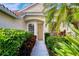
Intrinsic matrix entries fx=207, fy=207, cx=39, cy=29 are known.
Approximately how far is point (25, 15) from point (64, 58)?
758 millimetres

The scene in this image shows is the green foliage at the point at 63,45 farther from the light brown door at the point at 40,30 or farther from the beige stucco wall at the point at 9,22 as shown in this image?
the beige stucco wall at the point at 9,22

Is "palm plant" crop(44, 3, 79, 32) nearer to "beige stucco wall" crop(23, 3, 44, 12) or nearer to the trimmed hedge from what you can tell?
"beige stucco wall" crop(23, 3, 44, 12)

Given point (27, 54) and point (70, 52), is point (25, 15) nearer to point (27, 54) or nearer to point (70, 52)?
point (27, 54)

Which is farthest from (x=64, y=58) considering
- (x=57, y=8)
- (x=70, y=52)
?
(x=57, y=8)

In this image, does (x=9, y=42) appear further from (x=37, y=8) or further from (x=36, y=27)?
(x=37, y=8)

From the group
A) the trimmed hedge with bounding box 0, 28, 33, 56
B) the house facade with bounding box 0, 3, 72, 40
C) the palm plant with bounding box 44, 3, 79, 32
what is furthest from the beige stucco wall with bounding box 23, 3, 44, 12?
the trimmed hedge with bounding box 0, 28, 33, 56

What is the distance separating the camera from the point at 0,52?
2.62 m

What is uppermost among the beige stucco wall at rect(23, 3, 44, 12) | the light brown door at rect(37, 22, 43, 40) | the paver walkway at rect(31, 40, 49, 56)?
the beige stucco wall at rect(23, 3, 44, 12)

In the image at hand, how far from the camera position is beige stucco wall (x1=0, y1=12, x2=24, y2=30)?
8.66 feet

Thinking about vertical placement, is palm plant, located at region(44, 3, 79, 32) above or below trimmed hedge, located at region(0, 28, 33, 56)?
above

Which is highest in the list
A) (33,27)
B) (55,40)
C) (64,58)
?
(33,27)

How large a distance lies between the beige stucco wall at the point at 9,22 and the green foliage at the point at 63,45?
0.41m

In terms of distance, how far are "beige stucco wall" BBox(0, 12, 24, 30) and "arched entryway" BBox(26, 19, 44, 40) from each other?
0.10m

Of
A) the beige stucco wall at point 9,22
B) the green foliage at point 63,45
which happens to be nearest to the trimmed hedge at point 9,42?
the beige stucco wall at point 9,22
